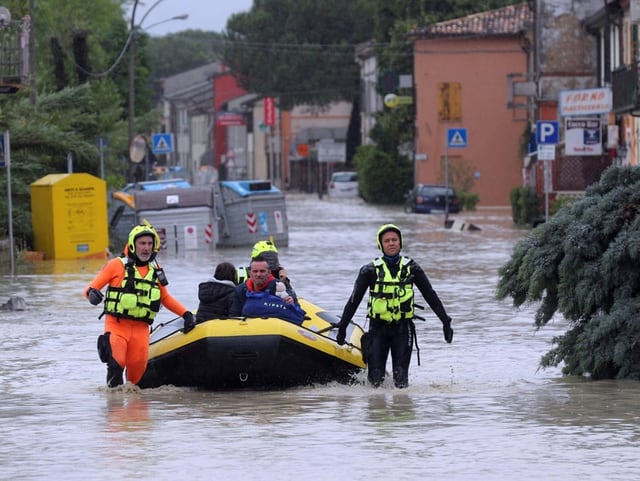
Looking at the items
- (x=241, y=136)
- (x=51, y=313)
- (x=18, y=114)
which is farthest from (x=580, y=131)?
(x=241, y=136)

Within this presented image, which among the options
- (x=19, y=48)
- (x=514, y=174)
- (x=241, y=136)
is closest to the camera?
(x=19, y=48)

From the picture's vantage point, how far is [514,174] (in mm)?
78875

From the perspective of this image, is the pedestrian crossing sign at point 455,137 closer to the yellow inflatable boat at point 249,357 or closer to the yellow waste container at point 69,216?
the yellow waste container at point 69,216

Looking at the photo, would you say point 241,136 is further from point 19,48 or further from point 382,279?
point 382,279

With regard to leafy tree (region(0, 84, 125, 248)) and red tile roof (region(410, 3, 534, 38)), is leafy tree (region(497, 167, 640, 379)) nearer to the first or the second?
leafy tree (region(0, 84, 125, 248))

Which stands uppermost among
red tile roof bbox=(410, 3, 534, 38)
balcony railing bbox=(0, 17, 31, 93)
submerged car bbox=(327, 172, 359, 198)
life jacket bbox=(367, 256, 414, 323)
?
red tile roof bbox=(410, 3, 534, 38)

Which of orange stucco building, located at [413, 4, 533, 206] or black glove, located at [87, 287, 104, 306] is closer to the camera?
black glove, located at [87, 287, 104, 306]

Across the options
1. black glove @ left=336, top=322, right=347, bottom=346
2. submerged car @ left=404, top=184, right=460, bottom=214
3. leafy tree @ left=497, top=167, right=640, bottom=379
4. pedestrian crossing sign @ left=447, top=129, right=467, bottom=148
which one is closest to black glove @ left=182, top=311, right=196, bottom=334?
black glove @ left=336, top=322, right=347, bottom=346

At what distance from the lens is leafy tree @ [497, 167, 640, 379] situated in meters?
14.7

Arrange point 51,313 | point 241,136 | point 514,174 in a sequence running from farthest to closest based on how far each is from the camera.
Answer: point 241,136
point 514,174
point 51,313

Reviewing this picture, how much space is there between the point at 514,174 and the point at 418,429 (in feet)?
222

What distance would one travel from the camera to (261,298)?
1448 centimetres

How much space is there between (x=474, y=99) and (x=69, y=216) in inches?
1815

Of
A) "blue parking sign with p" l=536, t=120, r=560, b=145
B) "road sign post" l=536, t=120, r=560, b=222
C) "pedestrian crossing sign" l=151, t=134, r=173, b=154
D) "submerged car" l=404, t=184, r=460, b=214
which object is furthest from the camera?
"submerged car" l=404, t=184, r=460, b=214
